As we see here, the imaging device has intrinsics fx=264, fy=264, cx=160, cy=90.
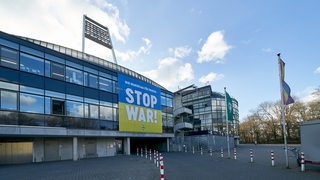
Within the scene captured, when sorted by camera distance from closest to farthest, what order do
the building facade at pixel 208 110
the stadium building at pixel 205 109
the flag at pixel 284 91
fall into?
the flag at pixel 284 91, the stadium building at pixel 205 109, the building facade at pixel 208 110

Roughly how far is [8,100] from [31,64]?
3.84 m

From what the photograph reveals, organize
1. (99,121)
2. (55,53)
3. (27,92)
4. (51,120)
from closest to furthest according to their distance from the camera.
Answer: (27,92) < (51,120) < (55,53) < (99,121)

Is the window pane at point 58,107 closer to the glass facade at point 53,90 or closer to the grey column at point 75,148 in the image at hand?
the glass facade at point 53,90

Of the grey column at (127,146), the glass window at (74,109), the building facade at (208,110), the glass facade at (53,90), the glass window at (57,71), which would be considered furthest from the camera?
the building facade at (208,110)

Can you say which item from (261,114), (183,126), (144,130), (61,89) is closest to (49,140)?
(61,89)

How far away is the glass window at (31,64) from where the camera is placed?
2191 cm

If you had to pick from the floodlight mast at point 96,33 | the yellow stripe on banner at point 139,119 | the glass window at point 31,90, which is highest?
the floodlight mast at point 96,33

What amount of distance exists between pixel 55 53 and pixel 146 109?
665 inches

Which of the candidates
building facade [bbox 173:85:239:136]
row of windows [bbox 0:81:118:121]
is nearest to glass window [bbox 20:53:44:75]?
row of windows [bbox 0:81:118:121]

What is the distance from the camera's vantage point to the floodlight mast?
128ft

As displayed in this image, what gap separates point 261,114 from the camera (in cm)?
7531

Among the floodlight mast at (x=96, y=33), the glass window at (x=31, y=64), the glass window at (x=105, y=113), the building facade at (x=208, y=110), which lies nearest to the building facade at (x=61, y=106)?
the glass window at (x=31, y=64)

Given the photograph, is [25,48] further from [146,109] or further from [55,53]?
[146,109]

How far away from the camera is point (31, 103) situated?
2212 cm
